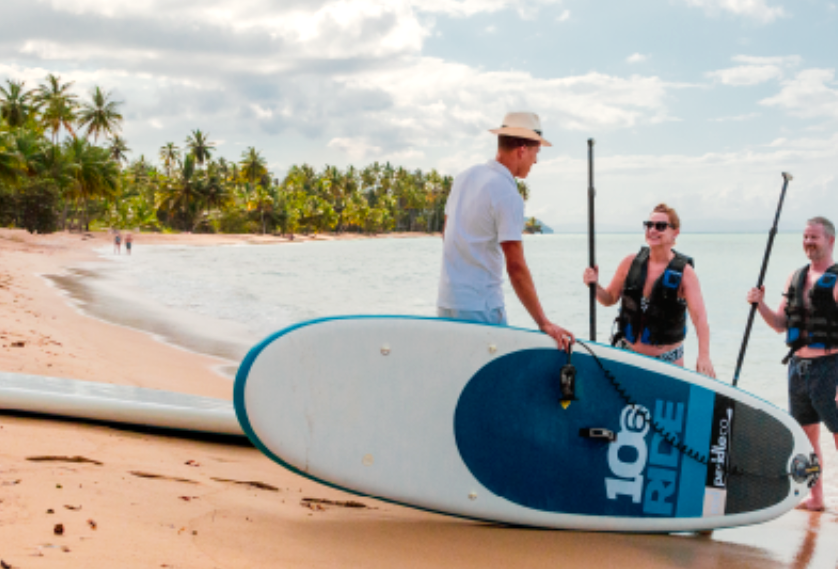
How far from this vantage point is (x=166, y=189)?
213ft

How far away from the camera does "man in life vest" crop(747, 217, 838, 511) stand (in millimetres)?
3621

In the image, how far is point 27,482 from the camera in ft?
8.23

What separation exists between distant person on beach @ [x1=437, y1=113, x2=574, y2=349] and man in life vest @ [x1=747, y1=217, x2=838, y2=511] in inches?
63.6

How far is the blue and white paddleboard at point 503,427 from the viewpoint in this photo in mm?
2775

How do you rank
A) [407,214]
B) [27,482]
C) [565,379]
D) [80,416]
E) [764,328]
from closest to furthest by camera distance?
1. [27,482]
2. [565,379]
3. [80,416]
4. [764,328]
5. [407,214]

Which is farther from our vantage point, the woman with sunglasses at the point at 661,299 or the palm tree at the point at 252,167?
the palm tree at the point at 252,167

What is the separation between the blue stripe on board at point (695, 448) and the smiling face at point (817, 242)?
42.5 inches

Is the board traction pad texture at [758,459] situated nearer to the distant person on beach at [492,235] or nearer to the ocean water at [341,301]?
the distant person on beach at [492,235]

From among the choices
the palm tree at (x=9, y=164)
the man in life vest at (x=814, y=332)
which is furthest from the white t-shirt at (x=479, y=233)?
the palm tree at (x=9, y=164)

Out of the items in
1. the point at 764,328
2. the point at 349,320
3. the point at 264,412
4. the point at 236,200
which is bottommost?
the point at 764,328

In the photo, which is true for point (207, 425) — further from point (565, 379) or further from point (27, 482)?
point (565, 379)

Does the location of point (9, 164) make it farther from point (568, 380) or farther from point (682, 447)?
point (682, 447)

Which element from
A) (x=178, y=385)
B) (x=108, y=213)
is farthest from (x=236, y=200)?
(x=178, y=385)

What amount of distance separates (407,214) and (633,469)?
116100mm
